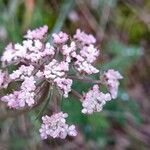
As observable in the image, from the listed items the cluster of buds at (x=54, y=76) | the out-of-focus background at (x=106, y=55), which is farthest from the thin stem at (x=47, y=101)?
the out-of-focus background at (x=106, y=55)

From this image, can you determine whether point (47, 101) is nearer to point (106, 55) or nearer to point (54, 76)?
point (54, 76)

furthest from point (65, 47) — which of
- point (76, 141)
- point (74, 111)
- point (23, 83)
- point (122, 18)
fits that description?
point (122, 18)

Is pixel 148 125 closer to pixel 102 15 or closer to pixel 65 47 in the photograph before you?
pixel 102 15

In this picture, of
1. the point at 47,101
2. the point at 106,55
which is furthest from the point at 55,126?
the point at 106,55

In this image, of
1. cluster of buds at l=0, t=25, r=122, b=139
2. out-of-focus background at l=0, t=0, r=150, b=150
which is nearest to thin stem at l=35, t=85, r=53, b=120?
cluster of buds at l=0, t=25, r=122, b=139

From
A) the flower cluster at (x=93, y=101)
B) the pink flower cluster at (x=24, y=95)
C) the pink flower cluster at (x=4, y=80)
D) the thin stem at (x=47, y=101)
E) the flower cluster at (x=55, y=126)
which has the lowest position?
the flower cluster at (x=55, y=126)

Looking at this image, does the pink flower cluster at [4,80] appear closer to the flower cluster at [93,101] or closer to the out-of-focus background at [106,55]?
the flower cluster at [93,101]

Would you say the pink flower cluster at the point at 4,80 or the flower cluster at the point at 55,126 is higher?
the pink flower cluster at the point at 4,80
